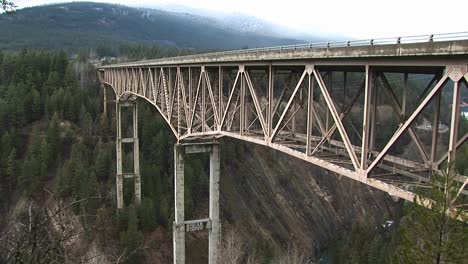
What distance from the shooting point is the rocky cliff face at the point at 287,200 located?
2368 inches

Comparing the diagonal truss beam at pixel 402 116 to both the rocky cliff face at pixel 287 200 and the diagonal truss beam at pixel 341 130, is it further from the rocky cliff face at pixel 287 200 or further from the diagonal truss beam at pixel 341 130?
the rocky cliff face at pixel 287 200

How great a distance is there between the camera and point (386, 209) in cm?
7662

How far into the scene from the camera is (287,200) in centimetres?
6781

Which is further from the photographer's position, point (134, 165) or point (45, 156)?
point (45, 156)

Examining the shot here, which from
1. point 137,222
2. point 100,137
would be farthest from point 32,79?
point 137,222

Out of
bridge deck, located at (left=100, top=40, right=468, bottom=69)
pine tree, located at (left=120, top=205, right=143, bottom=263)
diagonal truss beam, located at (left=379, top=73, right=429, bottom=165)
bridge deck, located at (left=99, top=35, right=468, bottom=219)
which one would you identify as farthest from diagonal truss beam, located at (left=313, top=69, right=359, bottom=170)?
pine tree, located at (left=120, top=205, right=143, bottom=263)

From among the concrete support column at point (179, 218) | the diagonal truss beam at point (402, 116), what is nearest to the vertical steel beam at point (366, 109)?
the diagonal truss beam at point (402, 116)

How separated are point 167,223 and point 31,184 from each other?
1602cm

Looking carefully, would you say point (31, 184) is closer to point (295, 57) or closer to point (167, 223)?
point (167, 223)

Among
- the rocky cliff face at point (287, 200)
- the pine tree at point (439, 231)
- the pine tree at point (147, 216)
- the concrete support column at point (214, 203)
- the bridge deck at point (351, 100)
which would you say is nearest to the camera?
the bridge deck at point (351, 100)

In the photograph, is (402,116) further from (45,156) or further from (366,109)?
(45,156)

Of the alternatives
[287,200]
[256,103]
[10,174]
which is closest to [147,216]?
[10,174]

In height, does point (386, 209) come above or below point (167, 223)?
below

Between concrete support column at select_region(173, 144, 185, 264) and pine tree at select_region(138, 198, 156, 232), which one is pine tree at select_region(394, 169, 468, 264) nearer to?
concrete support column at select_region(173, 144, 185, 264)
